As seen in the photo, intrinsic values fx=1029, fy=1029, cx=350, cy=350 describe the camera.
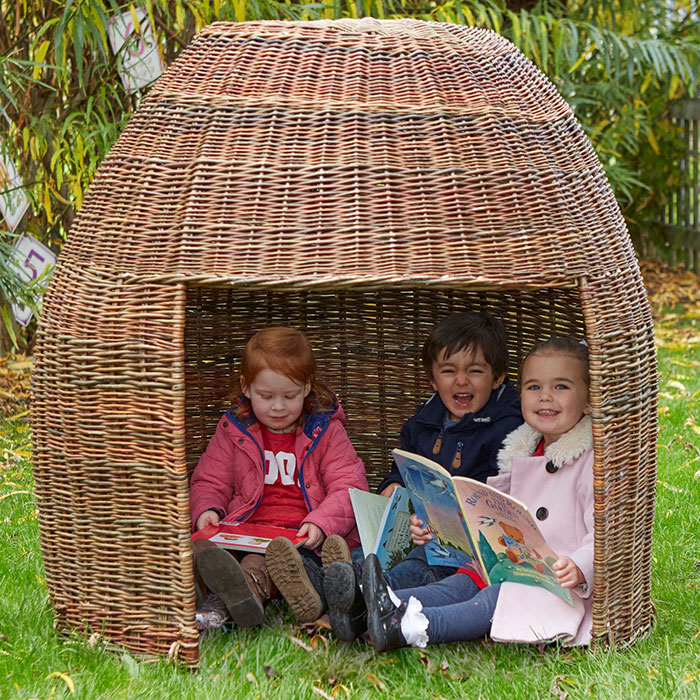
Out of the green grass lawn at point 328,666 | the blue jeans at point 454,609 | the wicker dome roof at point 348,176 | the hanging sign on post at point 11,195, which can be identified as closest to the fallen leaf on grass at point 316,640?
the green grass lawn at point 328,666

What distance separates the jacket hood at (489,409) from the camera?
131 inches

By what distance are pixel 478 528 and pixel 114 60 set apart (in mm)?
3261

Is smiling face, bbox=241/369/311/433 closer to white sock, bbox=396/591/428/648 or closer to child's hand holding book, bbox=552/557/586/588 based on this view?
white sock, bbox=396/591/428/648

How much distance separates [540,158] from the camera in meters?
2.74

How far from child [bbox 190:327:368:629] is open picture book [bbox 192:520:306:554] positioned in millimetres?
52

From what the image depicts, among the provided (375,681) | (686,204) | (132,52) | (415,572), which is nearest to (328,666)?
(375,681)

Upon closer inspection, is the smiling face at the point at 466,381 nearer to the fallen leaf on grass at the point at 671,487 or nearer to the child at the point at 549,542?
the child at the point at 549,542

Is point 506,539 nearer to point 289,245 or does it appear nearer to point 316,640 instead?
point 316,640

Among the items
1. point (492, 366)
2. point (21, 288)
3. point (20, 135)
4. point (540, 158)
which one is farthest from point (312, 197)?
point (20, 135)

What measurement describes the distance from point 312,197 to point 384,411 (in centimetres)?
162

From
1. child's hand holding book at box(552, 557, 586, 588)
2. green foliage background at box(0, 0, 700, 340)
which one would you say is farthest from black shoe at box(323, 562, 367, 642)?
green foliage background at box(0, 0, 700, 340)

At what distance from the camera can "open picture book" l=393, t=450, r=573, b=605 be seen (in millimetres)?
2729

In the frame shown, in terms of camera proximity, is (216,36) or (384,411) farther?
(384,411)

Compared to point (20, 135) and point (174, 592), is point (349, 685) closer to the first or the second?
point (174, 592)
